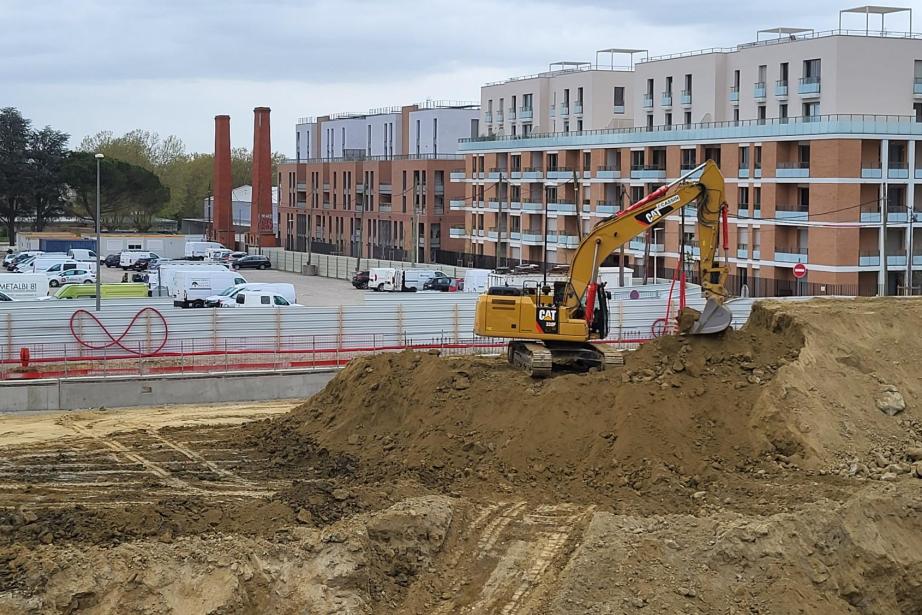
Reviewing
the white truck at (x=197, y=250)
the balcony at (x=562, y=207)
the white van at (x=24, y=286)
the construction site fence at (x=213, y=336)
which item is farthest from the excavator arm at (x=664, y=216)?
the white truck at (x=197, y=250)

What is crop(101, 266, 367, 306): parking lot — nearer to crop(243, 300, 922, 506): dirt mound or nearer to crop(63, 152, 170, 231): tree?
crop(63, 152, 170, 231): tree

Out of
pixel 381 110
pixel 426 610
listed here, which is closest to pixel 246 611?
pixel 426 610

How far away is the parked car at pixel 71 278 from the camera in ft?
218

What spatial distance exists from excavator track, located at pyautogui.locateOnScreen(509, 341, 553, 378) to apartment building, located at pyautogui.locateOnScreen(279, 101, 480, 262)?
55272 mm

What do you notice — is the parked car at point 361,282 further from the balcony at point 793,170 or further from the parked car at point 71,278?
the balcony at point 793,170

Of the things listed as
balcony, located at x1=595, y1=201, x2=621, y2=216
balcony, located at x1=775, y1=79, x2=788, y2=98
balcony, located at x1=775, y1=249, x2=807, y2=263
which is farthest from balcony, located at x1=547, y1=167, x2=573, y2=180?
balcony, located at x1=775, y1=249, x2=807, y2=263

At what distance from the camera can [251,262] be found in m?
90.1

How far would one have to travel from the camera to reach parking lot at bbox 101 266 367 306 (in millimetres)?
64269

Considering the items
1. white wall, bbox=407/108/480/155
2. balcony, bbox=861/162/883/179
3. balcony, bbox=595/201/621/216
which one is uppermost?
white wall, bbox=407/108/480/155

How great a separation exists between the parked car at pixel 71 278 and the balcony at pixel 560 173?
27706 millimetres

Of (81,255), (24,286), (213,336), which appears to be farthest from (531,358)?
(81,255)

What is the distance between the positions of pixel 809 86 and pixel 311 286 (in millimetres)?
30468

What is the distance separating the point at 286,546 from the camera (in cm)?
2047

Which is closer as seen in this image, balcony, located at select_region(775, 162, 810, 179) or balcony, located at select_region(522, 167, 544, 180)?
balcony, located at select_region(775, 162, 810, 179)
